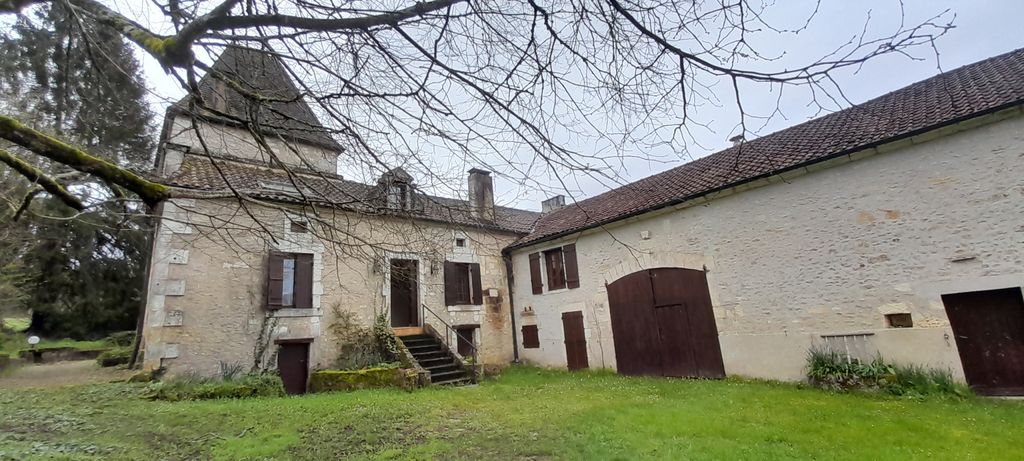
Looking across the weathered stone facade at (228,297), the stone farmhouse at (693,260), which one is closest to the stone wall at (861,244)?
the stone farmhouse at (693,260)

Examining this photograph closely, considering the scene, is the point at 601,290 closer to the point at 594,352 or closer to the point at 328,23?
the point at 594,352

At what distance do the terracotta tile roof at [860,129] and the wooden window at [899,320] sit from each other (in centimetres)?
272

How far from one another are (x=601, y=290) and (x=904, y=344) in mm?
5898

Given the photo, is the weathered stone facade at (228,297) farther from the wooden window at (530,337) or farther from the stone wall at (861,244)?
the stone wall at (861,244)

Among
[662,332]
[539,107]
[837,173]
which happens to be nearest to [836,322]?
[837,173]

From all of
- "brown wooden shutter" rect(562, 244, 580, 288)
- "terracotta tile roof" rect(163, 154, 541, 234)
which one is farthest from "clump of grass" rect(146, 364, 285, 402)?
"brown wooden shutter" rect(562, 244, 580, 288)

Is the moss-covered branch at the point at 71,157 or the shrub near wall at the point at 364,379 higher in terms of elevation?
the moss-covered branch at the point at 71,157

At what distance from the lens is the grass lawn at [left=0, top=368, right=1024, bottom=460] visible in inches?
178

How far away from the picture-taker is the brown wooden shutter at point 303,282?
10.4 metres

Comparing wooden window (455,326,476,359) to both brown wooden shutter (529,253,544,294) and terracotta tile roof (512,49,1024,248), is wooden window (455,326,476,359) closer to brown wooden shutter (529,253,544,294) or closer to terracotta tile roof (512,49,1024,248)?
brown wooden shutter (529,253,544,294)

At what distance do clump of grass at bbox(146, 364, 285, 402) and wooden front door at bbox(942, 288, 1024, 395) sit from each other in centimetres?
1155

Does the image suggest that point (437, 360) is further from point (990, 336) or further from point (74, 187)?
point (990, 336)

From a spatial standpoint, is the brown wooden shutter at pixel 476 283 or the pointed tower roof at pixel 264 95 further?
the brown wooden shutter at pixel 476 283

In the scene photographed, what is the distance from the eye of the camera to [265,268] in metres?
10.1
